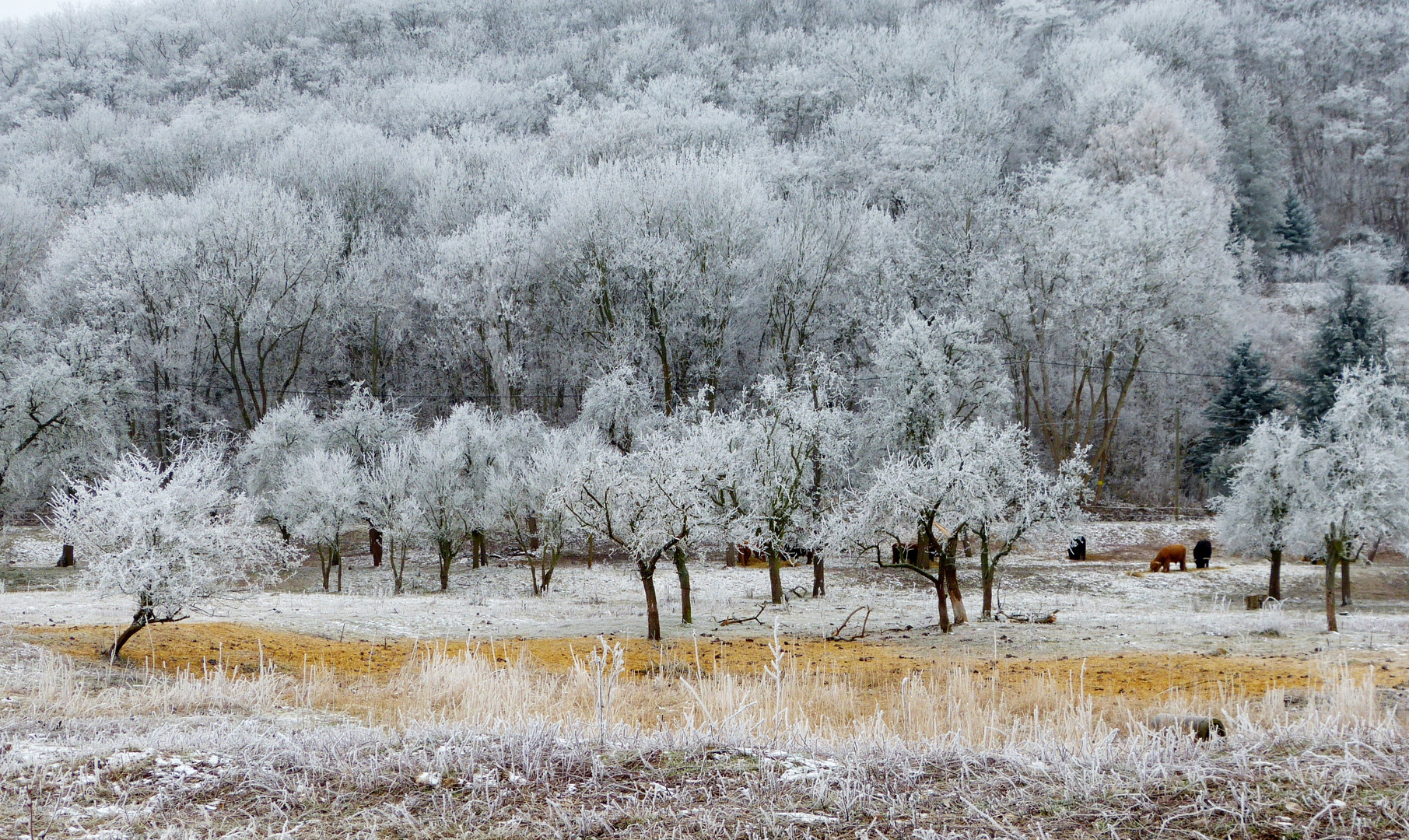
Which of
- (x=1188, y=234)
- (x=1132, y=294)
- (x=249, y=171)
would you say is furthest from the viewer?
(x=249, y=171)

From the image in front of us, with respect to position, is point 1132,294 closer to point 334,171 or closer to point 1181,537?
point 1181,537

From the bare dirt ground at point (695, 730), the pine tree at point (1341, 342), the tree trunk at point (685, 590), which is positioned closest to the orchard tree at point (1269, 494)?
the bare dirt ground at point (695, 730)

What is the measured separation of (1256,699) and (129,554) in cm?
1561

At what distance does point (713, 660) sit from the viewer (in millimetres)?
14008

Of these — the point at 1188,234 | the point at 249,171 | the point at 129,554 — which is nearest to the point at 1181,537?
the point at 1188,234

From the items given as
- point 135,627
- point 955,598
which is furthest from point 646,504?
point 135,627

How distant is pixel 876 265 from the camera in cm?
4172

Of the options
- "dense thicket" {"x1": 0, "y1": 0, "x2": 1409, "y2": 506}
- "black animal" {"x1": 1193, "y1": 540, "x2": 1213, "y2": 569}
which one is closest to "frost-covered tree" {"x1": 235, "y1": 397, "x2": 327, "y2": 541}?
"dense thicket" {"x1": 0, "y1": 0, "x2": 1409, "y2": 506}

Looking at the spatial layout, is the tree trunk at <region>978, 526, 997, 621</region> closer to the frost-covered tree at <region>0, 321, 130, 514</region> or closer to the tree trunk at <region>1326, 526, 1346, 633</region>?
the tree trunk at <region>1326, 526, 1346, 633</region>

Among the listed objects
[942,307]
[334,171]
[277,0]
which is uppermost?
[277,0]

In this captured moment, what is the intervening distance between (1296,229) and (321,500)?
68.5 metres

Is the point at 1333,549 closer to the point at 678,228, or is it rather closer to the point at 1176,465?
the point at 1176,465

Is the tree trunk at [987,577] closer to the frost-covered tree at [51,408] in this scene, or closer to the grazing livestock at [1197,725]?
the grazing livestock at [1197,725]

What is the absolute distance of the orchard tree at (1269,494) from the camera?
25.3 m
